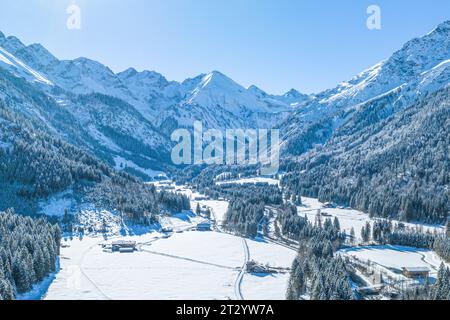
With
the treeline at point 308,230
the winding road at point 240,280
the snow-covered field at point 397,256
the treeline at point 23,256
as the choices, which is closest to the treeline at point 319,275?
the treeline at point 308,230

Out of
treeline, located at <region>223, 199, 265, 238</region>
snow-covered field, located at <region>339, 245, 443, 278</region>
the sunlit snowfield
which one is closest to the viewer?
the sunlit snowfield

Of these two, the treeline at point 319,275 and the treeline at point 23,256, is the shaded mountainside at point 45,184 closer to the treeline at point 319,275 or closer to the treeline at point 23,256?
the treeline at point 23,256

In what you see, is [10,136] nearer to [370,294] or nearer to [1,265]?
[1,265]

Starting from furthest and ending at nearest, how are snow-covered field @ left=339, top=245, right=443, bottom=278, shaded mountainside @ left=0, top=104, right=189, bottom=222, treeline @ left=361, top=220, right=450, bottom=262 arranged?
shaded mountainside @ left=0, top=104, right=189, bottom=222 → treeline @ left=361, top=220, right=450, bottom=262 → snow-covered field @ left=339, top=245, right=443, bottom=278

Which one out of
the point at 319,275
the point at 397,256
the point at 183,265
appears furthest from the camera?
the point at 397,256

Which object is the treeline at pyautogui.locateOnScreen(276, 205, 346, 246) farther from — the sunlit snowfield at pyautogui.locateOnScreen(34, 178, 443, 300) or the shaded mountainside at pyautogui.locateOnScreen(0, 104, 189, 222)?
the shaded mountainside at pyautogui.locateOnScreen(0, 104, 189, 222)

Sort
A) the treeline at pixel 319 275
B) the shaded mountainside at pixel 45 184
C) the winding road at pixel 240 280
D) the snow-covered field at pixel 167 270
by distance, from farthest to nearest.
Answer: the shaded mountainside at pixel 45 184 < the snow-covered field at pixel 167 270 < the winding road at pixel 240 280 < the treeline at pixel 319 275

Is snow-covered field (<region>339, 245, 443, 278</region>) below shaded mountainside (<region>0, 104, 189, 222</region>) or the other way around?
below

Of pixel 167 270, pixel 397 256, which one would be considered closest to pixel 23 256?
pixel 167 270

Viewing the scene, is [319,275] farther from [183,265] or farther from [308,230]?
[308,230]

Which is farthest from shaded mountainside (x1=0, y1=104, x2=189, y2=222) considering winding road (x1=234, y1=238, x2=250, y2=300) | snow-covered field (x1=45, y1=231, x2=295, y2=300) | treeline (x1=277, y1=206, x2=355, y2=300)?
treeline (x1=277, y1=206, x2=355, y2=300)
